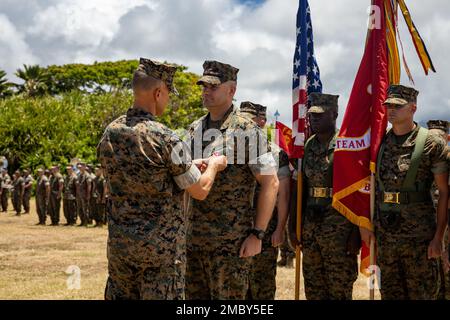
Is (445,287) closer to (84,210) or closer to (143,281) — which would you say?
→ (143,281)

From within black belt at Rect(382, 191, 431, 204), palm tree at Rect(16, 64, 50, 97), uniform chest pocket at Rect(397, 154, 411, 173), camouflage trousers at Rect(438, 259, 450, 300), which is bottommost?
camouflage trousers at Rect(438, 259, 450, 300)

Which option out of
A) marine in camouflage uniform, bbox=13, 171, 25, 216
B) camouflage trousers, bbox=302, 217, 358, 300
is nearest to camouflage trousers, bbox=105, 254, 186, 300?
camouflage trousers, bbox=302, 217, 358, 300

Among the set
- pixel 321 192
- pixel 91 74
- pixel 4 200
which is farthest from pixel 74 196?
pixel 91 74

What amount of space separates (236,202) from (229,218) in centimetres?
12

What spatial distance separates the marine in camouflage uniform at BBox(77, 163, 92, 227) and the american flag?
14.6 m

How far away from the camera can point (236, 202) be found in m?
4.18

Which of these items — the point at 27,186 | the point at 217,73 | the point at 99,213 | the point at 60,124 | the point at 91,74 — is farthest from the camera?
the point at 91,74

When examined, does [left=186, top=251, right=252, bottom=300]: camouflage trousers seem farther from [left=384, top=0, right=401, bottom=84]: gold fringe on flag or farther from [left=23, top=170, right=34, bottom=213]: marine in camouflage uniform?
[left=23, top=170, right=34, bottom=213]: marine in camouflage uniform

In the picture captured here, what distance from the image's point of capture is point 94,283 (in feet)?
29.4

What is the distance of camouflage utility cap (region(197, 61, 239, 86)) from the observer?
4.30 m

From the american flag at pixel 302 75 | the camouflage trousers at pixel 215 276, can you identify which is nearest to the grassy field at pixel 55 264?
the american flag at pixel 302 75

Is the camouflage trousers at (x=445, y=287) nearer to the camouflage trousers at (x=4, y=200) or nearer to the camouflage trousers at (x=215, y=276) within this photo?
the camouflage trousers at (x=215, y=276)

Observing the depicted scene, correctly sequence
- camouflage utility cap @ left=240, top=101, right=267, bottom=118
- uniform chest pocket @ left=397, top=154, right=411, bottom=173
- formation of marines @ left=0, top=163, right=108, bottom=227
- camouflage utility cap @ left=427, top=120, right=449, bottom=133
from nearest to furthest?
uniform chest pocket @ left=397, top=154, right=411, bottom=173 → camouflage utility cap @ left=240, top=101, right=267, bottom=118 → camouflage utility cap @ left=427, top=120, right=449, bottom=133 → formation of marines @ left=0, top=163, right=108, bottom=227

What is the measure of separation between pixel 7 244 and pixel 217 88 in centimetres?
1167
